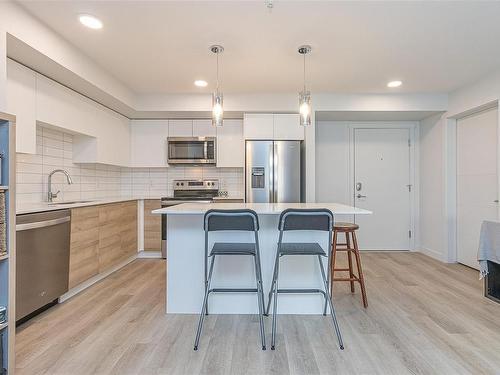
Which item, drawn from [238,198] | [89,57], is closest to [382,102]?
[238,198]

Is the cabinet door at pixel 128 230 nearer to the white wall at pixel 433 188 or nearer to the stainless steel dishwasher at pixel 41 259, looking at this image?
the stainless steel dishwasher at pixel 41 259

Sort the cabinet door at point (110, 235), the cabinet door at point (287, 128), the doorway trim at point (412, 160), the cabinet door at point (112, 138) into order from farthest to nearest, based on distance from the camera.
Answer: the doorway trim at point (412, 160) → the cabinet door at point (287, 128) → the cabinet door at point (112, 138) → the cabinet door at point (110, 235)

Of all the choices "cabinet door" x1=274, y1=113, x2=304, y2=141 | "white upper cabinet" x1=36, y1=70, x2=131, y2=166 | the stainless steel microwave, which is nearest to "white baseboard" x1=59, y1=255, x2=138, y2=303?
"white upper cabinet" x1=36, y1=70, x2=131, y2=166

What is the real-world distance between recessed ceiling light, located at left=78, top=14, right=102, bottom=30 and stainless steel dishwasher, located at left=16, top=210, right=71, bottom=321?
1.54m

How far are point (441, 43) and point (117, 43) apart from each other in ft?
9.41

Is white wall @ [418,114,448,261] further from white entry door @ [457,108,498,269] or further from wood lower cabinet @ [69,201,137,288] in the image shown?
wood lower cabinet @ [69,201,137,288]

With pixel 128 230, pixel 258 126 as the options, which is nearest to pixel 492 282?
pixel 258 126

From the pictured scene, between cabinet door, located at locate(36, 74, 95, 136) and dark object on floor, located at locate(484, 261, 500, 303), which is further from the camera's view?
dark object on floor, located at locate(484, 261, 500, 303)

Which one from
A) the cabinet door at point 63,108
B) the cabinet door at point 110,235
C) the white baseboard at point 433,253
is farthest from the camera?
the white baseboard at point 433,253

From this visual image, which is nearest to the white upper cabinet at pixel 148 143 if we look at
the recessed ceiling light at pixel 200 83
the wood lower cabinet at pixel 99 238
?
the wood lower cabinet at pixel 99 238

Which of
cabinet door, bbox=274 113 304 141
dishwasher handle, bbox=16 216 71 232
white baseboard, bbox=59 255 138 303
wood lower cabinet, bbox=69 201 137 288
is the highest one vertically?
cabinet door, bbox=274 113 304 141

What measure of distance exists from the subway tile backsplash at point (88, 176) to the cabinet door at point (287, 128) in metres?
1.04

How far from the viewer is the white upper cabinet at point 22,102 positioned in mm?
2396

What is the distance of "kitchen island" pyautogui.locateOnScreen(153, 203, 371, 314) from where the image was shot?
2.53 m
